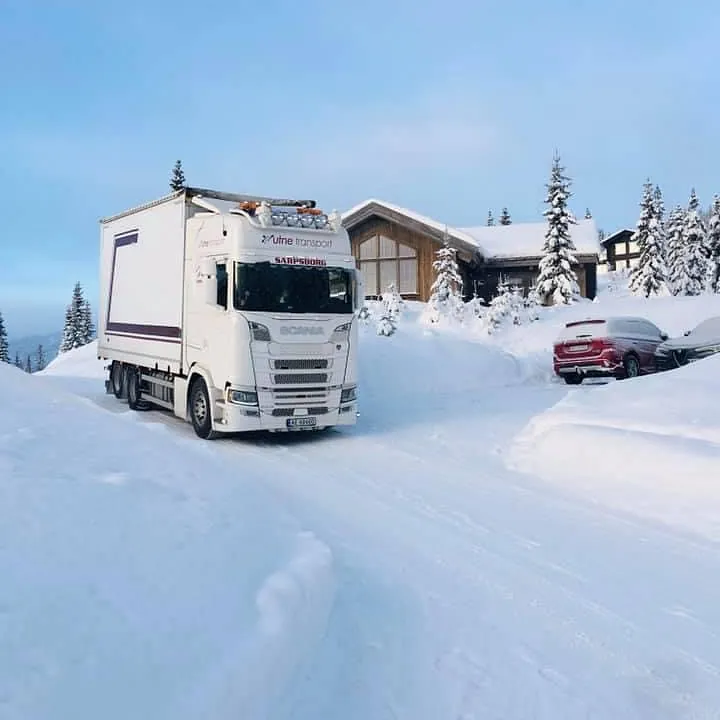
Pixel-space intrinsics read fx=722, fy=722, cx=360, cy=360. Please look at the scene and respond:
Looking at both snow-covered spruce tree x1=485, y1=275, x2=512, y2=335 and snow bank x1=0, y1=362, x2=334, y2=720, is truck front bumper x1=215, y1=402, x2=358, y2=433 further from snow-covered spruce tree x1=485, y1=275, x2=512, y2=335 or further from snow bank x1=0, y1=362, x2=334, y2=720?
snow-covered spruce tree x1=485, y1=275, x2=512, y2=335

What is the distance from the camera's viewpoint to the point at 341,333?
Result: 12.1 m

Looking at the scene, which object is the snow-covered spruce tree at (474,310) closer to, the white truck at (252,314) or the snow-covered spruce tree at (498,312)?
the snow-covered spruce tree at (498,312)

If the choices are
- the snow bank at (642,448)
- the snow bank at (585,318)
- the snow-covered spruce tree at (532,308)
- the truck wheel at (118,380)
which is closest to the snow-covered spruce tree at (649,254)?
the snow bank at (585,318)

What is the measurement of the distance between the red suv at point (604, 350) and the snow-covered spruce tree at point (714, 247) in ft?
106

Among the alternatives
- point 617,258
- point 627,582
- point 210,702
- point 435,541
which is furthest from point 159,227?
point 617,258

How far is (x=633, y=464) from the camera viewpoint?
8.93m

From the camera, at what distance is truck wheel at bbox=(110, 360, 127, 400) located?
15970mm

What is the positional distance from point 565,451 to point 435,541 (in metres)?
3.95

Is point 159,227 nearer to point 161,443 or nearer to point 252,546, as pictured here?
point 161,443

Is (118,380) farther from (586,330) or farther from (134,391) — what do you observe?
(586,330)

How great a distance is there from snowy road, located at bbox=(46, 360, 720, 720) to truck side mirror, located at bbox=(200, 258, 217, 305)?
2836 millimetres

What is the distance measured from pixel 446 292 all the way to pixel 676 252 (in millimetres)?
30380

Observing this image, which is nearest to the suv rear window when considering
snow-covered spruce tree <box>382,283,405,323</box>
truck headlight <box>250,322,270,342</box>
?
snow-covered spruce tree <box>382,283,405,323</box>

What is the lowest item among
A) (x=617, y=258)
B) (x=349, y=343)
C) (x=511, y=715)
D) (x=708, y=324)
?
(x=511, y=715)
